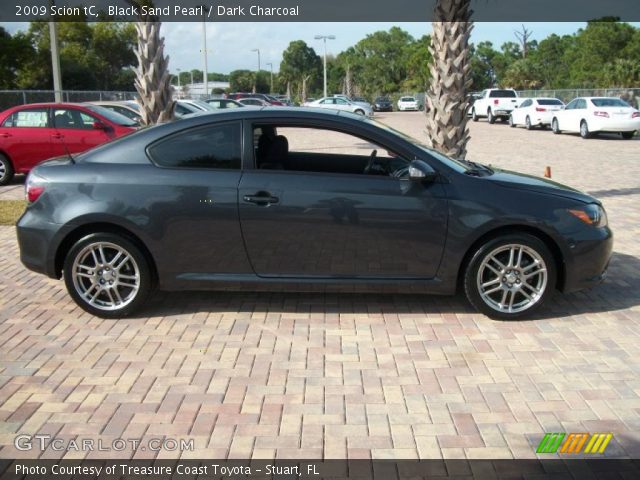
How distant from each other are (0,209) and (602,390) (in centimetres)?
925

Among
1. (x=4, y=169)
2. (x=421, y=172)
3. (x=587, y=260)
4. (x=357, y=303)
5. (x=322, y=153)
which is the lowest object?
(x=357, y=303)

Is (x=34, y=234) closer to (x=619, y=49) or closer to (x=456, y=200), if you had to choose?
(x=456, y=200)

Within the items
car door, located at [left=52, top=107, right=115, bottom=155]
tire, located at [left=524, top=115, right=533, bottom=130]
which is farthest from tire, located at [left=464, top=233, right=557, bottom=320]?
tire, located at [left=524, top=115, right=533, bottom=130]

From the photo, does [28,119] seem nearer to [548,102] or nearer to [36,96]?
[36,96]

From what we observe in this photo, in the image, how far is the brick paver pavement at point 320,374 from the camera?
11.4 ft

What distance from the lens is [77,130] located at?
1239 centimetres

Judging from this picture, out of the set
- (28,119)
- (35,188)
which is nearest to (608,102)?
(28,119)

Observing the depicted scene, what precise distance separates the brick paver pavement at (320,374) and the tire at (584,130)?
19764mm

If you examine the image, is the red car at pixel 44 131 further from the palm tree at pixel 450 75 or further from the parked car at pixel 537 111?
the parked car at pixel 537 111

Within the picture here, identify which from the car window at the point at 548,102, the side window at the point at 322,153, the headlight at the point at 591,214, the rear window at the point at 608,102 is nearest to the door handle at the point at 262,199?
the side window at the point at 322,153

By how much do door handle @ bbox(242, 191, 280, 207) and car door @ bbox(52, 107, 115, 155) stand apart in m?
8.21

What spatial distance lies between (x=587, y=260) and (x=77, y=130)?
10323mm

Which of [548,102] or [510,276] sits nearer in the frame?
[510,276]

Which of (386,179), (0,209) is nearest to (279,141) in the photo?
(386,179)
